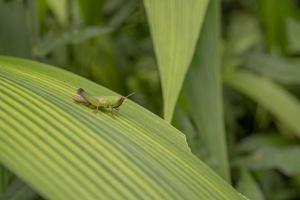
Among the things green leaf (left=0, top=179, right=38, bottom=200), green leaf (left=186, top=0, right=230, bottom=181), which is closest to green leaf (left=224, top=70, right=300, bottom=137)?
green leaf (left=186, top=0, right=230, bottom=181)

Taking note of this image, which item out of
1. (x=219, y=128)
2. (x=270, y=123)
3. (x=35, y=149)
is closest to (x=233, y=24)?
(x=270, y=123)

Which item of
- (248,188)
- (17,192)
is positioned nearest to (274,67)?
(248,188)

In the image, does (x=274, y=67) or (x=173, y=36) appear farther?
(x=274, y=67)

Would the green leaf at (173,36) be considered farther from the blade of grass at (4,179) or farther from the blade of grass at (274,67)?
the blade of grass at (274,67)

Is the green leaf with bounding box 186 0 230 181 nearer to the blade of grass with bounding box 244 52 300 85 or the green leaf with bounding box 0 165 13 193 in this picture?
the green leaf with bounding box 0 165 13 193

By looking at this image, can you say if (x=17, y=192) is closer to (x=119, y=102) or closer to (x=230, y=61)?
(x=119, y=102)

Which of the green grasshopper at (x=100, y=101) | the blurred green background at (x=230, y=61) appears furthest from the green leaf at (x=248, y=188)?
the green grasshopper at (x=100, y=101)
